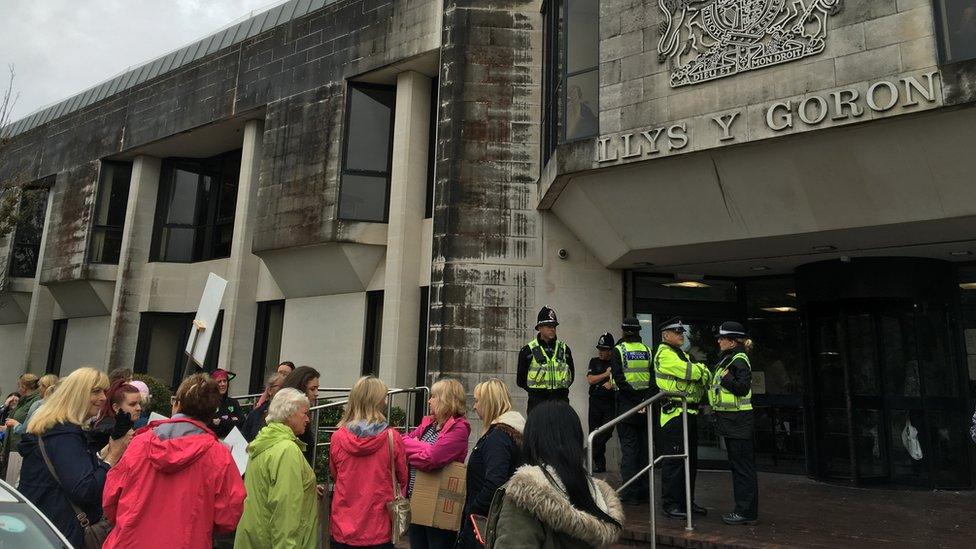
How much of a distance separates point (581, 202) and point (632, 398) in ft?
10.6

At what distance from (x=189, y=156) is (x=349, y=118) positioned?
722cm

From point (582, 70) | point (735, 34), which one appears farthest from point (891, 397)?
point (582, 70)

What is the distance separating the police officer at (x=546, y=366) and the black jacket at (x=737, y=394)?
1.96 metres

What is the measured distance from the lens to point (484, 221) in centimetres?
1083

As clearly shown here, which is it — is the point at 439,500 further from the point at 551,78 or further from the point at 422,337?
the point at 551,78

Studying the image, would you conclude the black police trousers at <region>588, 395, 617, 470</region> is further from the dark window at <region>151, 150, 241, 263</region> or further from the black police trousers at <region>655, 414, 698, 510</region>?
the dark window at <region>151, 150, 241, 263</region>

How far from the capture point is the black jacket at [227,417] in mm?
6715

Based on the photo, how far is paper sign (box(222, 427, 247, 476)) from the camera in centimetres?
565

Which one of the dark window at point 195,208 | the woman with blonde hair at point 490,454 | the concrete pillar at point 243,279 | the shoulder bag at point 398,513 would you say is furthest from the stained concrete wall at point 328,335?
the woman with blonde hair at point 490,454

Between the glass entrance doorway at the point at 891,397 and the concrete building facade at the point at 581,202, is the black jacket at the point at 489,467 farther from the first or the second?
the glass entrance doorway at the point at 891,397

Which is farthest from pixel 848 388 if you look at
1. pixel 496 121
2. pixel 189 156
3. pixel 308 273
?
pixel 189 156

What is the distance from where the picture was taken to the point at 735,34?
7.57 m

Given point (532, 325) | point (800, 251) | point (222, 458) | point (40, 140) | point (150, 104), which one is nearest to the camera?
point (222, 458)

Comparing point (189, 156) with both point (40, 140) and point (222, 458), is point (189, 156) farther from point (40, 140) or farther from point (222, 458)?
point (222, 458)
